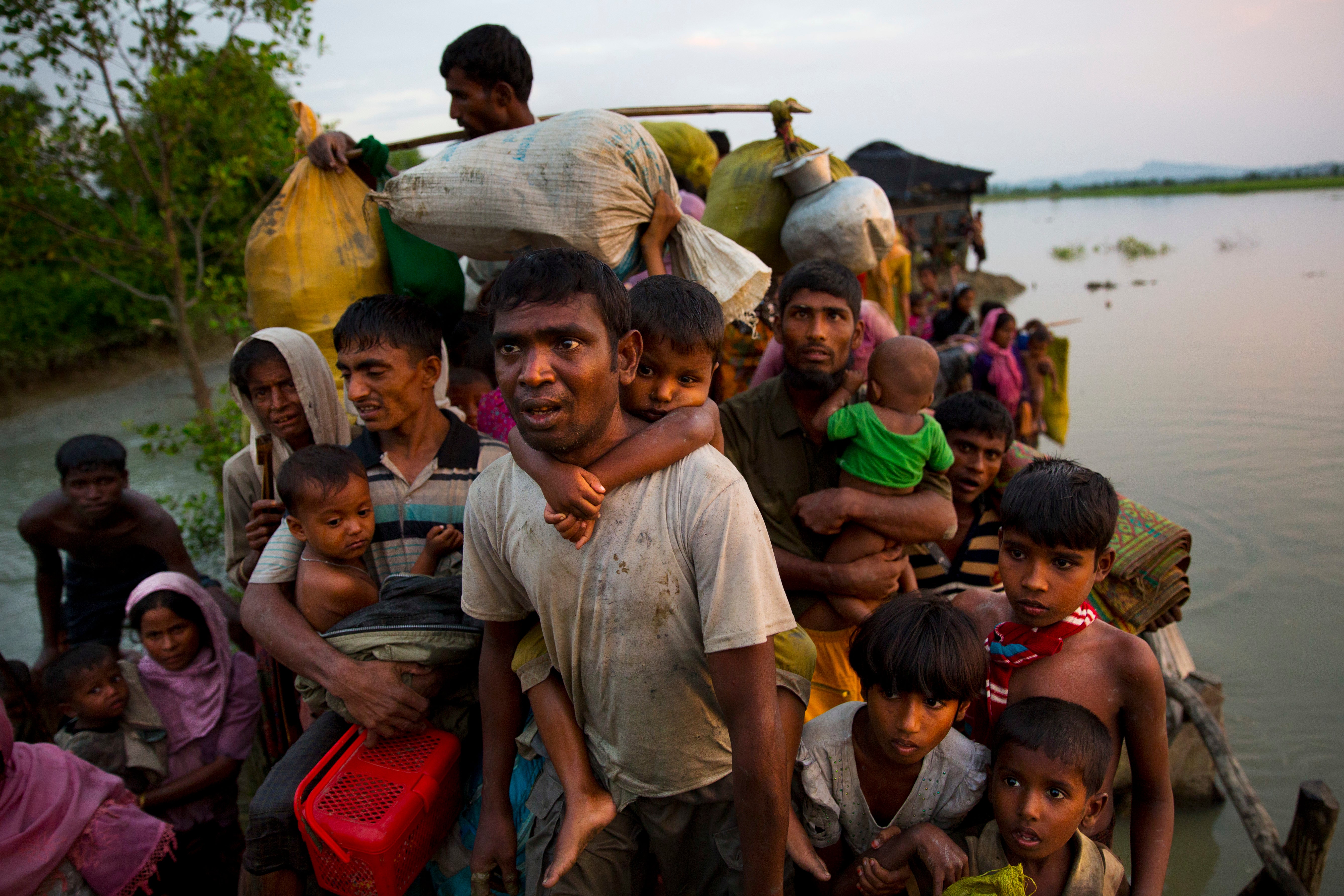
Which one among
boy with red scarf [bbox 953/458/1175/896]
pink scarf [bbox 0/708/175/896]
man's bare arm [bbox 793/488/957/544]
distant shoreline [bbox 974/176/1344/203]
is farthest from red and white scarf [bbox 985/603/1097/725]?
distant shoreline [bbox 974/176/1344/203]

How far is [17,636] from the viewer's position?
6359 millimetres

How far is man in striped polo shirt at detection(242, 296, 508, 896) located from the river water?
13.3 ft

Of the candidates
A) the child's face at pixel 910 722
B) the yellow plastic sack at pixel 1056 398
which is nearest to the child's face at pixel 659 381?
the child's face at pixel 910 722

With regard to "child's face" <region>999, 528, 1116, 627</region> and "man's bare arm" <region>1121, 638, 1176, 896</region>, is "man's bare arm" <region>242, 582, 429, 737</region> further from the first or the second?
"man's bare arm" <region>1121, 638, 1176, 896</region>

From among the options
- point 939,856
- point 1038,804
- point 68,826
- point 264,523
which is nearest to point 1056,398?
point 1038,804

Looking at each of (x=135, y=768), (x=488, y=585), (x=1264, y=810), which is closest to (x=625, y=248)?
(x=488, y=585)

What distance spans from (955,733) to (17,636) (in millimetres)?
7695

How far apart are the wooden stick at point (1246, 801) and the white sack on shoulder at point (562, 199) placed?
2668mm

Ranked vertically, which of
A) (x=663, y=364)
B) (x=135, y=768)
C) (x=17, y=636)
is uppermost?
(x=663, y=364)

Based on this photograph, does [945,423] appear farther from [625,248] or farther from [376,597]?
[376,597]

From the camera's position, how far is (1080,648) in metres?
1.92

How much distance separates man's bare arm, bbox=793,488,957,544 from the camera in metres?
2.41

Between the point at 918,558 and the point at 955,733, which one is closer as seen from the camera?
the point at 955,733

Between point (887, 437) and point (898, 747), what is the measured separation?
1.00 m
